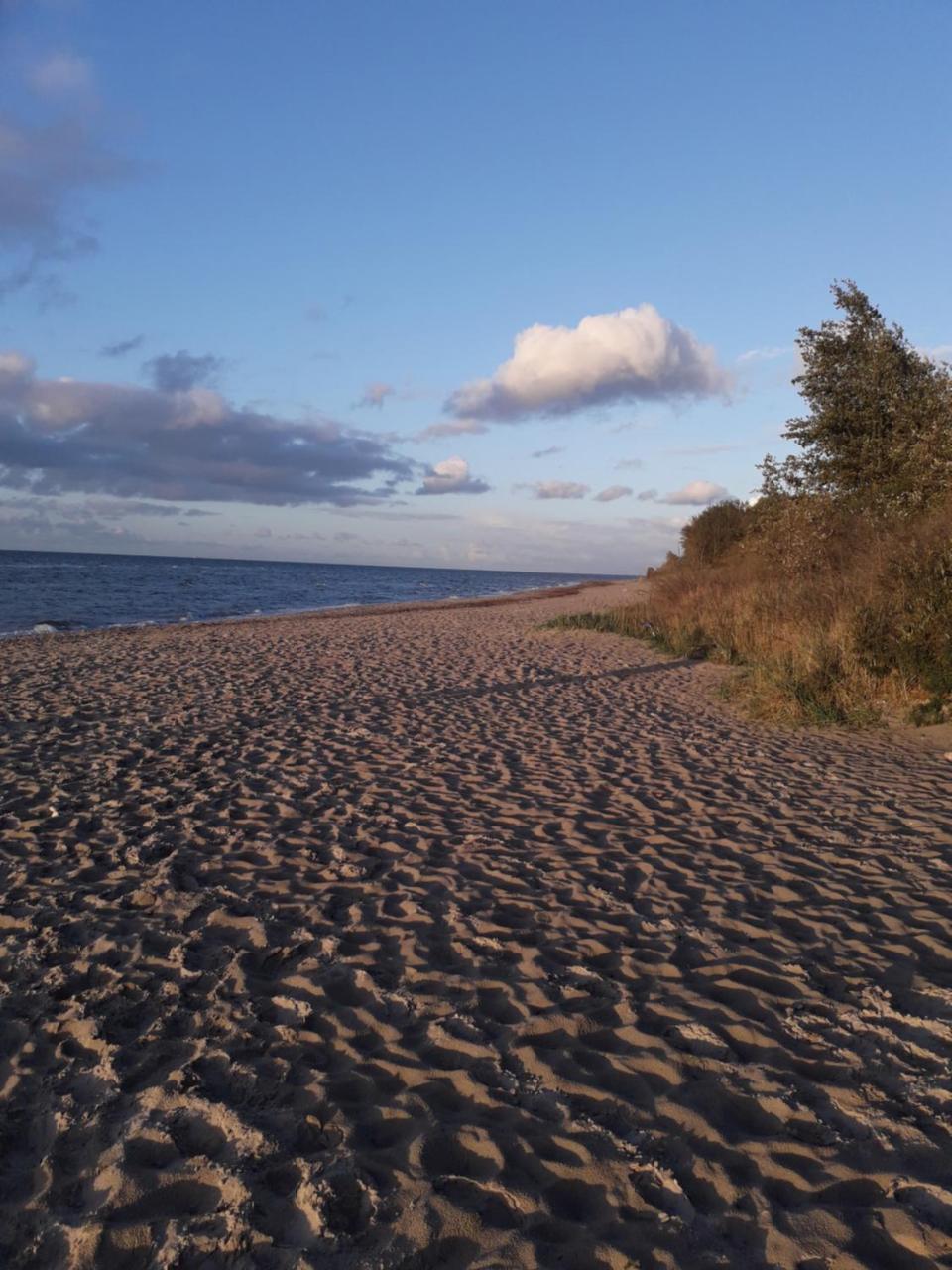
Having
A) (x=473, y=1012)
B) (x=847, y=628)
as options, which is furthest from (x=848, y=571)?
(x=473, y=1012)

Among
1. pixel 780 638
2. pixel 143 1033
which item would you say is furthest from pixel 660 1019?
pixel 780 638

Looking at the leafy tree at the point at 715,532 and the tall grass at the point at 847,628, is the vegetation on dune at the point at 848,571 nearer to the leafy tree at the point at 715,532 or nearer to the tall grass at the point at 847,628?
the tall grass at the point at 847,628

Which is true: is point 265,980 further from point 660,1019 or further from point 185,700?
point 185,700

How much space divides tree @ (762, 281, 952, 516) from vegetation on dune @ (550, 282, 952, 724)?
29 millimetres

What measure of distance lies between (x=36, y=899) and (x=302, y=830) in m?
1.84

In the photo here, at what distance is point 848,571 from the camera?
13.2 metres

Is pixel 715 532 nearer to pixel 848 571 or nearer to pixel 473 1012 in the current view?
pixel 848 571

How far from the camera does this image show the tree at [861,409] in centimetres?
1462

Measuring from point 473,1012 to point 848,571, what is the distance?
11.8 meters

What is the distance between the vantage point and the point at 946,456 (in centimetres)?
1180

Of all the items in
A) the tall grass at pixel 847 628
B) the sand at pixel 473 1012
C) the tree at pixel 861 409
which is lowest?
the sand at pixel 473 1012

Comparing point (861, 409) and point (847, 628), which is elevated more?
point (861, 409)

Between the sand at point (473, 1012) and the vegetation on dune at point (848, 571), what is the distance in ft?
8.17

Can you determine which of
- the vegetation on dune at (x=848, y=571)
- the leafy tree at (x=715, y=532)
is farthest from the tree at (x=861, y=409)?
the leafy tree at (x=715, y=532)
